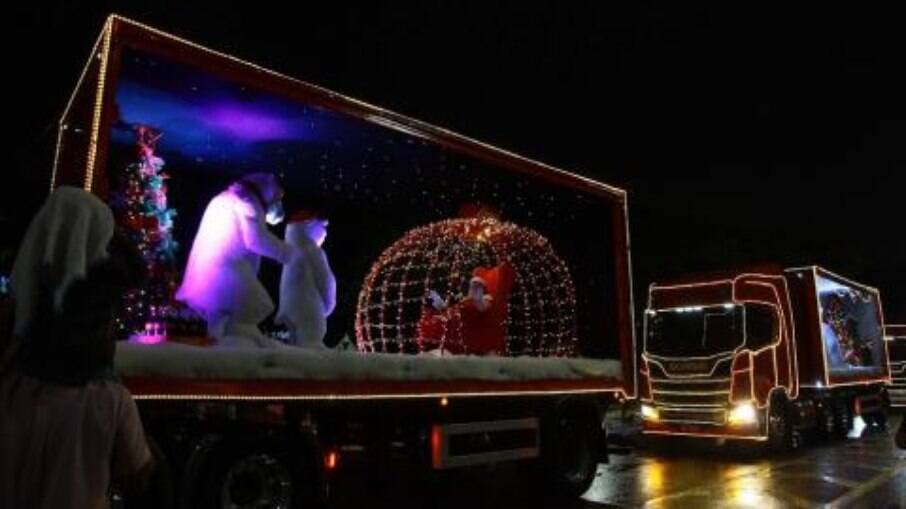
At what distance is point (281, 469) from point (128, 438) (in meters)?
3.31

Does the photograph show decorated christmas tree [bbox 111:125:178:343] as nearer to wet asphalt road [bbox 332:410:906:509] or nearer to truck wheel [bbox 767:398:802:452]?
wet asphalt road [bbox 332:410:906:509]

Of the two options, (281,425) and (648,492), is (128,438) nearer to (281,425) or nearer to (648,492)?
(281,425)

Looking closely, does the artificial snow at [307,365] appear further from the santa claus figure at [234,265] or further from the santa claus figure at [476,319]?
the santa claus figure at [476,319]

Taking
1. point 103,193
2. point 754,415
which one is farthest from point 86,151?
point 754,415

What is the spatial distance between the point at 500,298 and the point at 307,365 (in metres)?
4.29

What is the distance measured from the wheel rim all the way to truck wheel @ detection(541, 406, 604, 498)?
3712mm

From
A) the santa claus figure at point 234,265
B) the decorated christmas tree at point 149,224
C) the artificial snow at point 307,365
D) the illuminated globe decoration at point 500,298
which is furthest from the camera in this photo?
the illuminated globe decoration at point 500,298

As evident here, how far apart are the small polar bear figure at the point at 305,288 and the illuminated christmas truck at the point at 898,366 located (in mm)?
21786

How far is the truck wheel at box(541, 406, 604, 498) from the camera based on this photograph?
351 inches

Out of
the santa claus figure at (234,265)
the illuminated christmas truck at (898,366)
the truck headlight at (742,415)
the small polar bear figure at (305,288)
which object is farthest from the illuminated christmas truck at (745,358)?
the illuminated christmas truck at (898,366)

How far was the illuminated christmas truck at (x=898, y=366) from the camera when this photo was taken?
24.7m

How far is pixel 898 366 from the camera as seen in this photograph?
24.9 meters

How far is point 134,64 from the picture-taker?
5.71 m

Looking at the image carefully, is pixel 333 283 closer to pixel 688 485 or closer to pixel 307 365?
pixel 307 365
